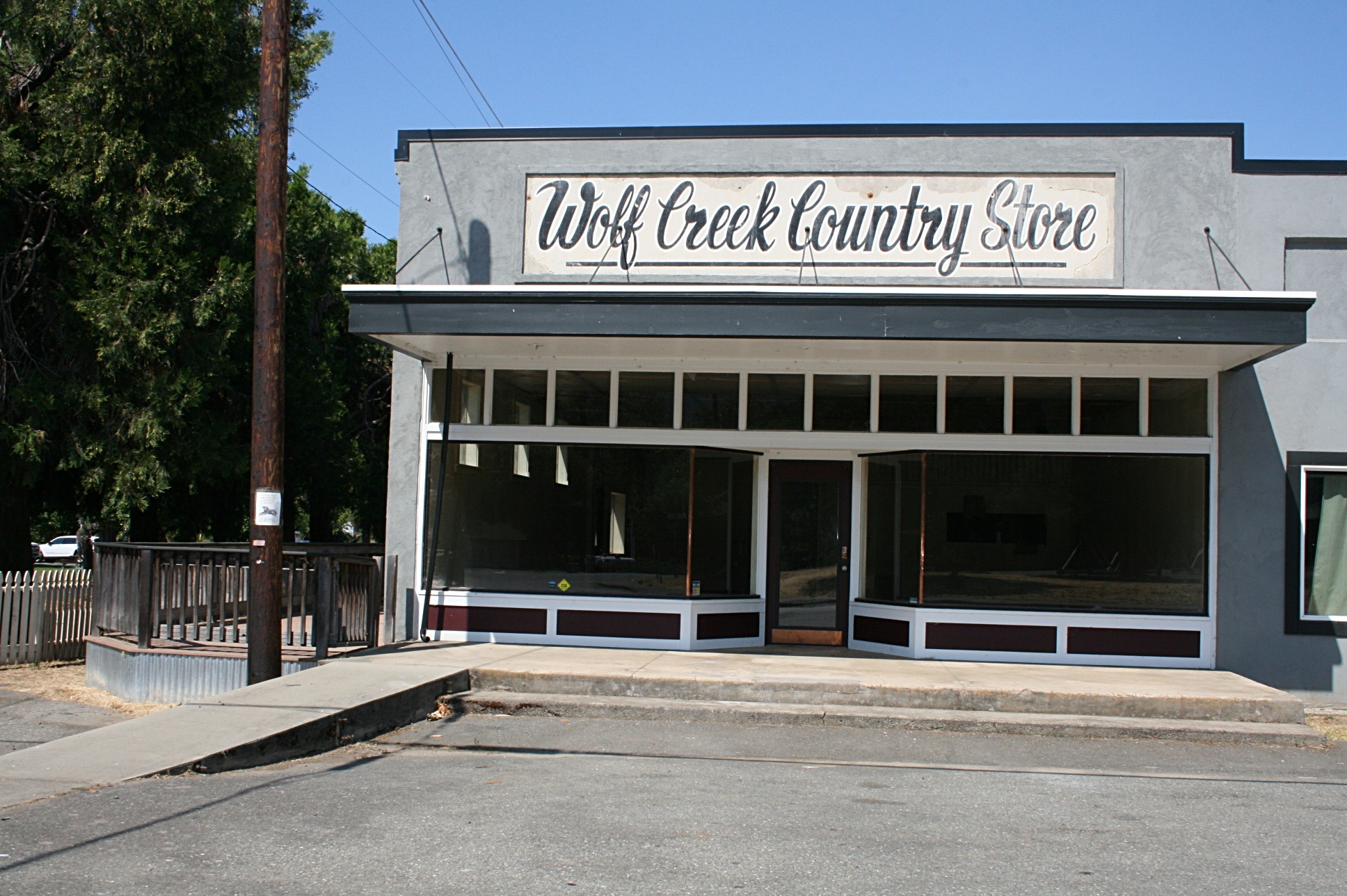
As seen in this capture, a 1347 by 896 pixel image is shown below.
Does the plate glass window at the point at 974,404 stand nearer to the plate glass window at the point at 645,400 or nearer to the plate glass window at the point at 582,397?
the plate glass window at the point at 645,400

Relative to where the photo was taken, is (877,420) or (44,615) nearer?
(877,420)

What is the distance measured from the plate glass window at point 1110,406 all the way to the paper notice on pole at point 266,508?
811 centimetres

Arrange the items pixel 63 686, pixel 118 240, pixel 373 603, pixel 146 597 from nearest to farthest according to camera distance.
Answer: pixel 146 597
pixel 373 603
pixel 63 686
pixel 118 240

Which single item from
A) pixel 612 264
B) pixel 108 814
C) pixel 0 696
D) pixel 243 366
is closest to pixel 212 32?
pixel 243 366

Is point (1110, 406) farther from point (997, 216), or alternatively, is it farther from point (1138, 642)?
point (1138, 642)

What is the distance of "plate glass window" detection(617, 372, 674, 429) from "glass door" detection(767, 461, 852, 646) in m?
1.38

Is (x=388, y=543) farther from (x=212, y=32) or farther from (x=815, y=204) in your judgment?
(x=212, y=32)

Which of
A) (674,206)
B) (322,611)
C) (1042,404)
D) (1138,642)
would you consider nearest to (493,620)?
(322,611)

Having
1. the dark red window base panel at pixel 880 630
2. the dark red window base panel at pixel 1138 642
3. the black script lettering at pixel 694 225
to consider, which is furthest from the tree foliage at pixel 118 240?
the dark red window base panel at pixel 1138 642

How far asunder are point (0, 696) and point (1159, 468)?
12470 mm

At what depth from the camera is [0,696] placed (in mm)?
11898

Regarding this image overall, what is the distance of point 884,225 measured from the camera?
12.2 metres

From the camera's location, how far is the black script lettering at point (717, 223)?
12.4 m

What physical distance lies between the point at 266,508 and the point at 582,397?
398 centimetres
